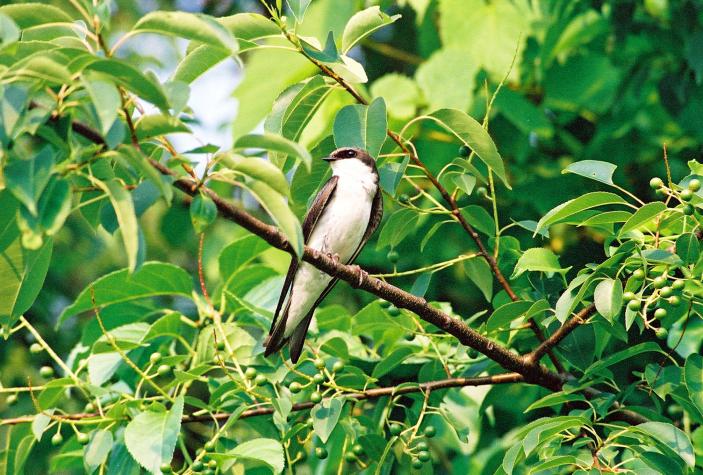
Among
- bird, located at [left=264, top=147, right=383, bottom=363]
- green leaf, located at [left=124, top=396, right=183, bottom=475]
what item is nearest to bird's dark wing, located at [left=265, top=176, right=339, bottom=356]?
bird, located at [left=264, top=147, right=383, bottom=363]

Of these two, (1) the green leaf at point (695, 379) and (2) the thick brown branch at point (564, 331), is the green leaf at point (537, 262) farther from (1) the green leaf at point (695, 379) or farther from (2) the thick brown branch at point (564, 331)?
(1) the green leaf at point (695, 379)

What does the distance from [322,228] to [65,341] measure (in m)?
3.51

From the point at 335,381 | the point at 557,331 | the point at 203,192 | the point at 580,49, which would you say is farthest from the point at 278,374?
the point at 580,49

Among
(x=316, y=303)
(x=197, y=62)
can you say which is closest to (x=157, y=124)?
(x=197, y=62)

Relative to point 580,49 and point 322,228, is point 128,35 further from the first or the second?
point 580,49

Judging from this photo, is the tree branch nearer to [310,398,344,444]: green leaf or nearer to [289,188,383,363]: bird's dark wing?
[310,398,344,444]: green leaf

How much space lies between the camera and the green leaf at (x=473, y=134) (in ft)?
8.62

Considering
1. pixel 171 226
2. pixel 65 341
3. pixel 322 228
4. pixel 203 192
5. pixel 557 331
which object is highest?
pixel 203 192

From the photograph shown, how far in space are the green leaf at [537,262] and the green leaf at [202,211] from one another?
1.02 meters

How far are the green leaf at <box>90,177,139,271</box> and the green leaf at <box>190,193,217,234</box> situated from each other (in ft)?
0.56

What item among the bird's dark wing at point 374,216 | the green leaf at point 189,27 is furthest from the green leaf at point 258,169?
the bird's dark wing at point 374,216

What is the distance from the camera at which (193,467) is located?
2623 millimetres

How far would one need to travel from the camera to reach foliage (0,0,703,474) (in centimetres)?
195

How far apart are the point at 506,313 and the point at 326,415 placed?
0.65 meters
